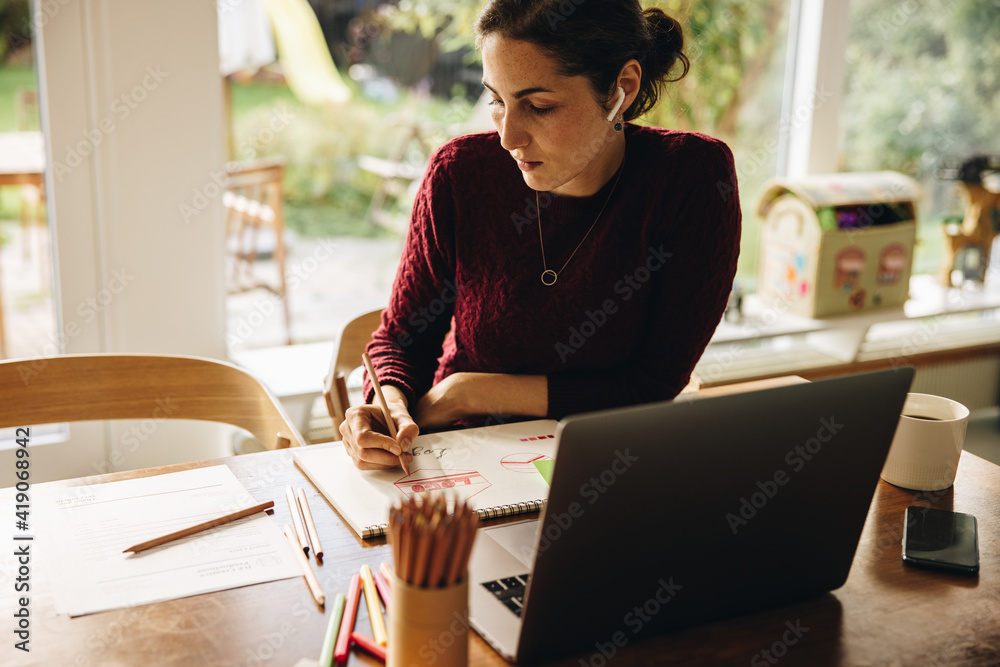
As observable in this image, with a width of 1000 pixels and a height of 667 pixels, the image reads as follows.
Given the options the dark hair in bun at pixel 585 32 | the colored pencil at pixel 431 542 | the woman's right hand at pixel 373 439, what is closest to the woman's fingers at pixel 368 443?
the woman's right hand at pixel 373 439

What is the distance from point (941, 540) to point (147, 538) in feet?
2.77

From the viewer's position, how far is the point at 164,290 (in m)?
2.04

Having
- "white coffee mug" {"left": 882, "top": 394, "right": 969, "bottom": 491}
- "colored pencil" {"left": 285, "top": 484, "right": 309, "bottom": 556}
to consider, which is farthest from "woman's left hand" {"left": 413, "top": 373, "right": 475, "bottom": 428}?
"white coffee mug" {"left": 882, "top": 394, "right": 969, "bottom": 491}

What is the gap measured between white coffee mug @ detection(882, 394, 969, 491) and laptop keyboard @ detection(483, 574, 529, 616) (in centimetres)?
52

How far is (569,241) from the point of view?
1.43 meters

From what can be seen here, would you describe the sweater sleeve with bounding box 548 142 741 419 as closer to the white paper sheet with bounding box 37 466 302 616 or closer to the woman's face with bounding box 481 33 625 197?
the woman's face with bounding box 481 33 625 197

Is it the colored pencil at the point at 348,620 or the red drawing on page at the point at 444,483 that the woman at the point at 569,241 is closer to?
the red drawing on page at the point at 444,483

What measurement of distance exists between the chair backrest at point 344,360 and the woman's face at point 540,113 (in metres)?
0.48

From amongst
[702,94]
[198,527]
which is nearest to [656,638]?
[198,527]

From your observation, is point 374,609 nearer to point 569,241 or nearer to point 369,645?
point 369,645

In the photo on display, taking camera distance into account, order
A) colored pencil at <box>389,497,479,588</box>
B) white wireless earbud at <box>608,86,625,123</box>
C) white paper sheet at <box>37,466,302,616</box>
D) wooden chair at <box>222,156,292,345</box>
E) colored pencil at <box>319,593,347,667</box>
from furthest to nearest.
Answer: wooden chair at <box>222,156,292,345</box> → white wireless earbud at <box>608,86,625,123</box> → white paper sheet at <box>37,466,302,616</box> → colored pencil at <box>319,593,347,667</box> → colored pencil at <box>389,497,479,588</box>

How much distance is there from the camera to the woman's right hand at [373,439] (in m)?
1.09

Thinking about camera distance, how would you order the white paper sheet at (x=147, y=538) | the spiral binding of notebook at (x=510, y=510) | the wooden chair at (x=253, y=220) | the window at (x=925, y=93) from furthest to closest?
1. the window at (x=925, y=93)
2. the wooden chair at (x=253, y=220)
3. the spiral binding of notebook at (x=510, y=510)
4. the white paper sheet at (x=147, y=538)

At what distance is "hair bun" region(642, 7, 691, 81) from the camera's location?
1.39 meters
